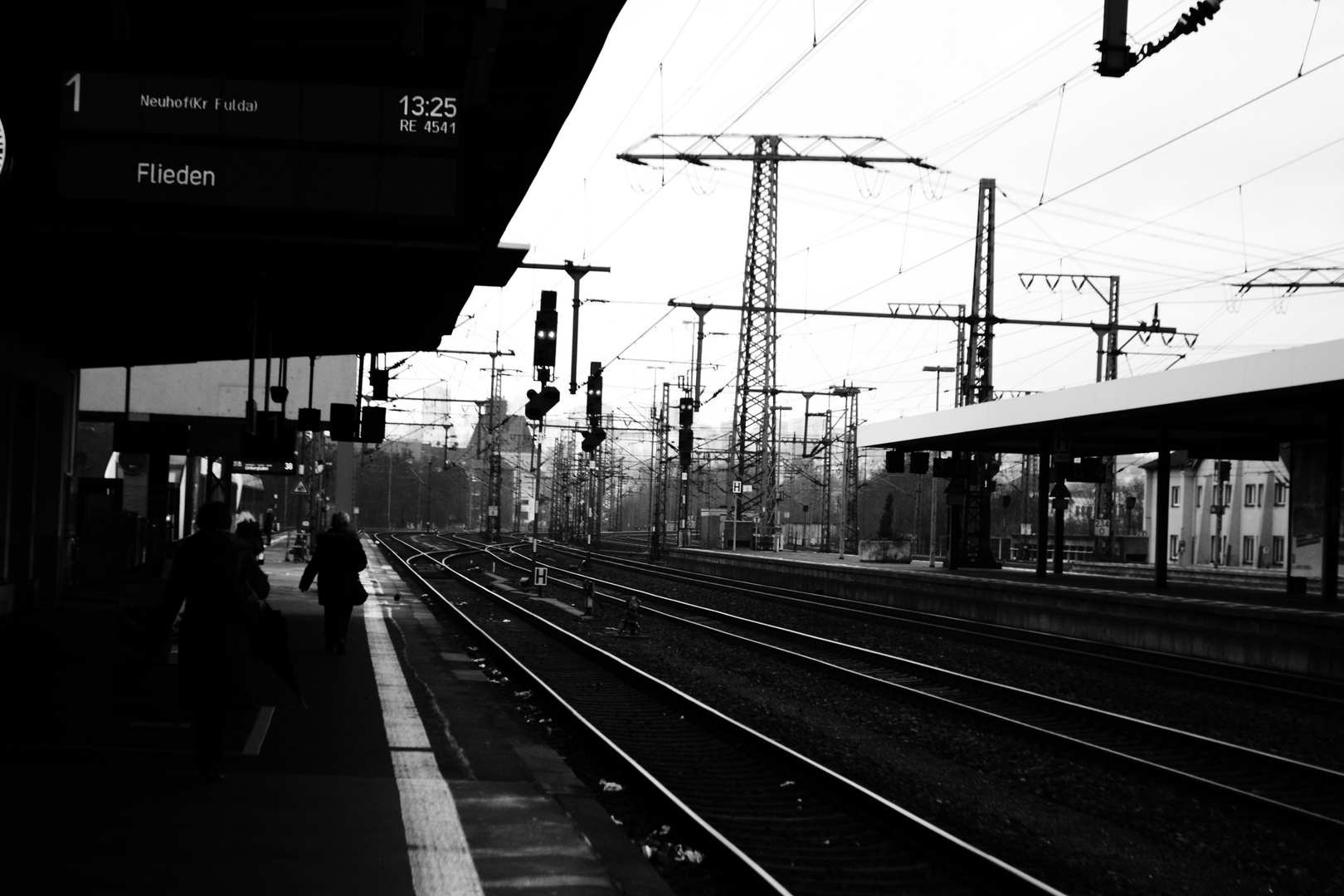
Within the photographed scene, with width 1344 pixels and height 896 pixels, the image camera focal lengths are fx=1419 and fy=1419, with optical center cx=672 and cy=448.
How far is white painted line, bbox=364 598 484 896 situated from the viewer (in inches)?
251

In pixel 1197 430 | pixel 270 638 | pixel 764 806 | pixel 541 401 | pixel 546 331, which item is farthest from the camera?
pixel 1197 430

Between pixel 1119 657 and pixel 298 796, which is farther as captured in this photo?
pixel 1119 657

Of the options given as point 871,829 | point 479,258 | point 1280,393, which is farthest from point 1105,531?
point 871,829

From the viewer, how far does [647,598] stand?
30.6m

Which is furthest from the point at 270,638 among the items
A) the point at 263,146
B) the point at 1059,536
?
the point at 1059,536

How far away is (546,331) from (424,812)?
584 inches

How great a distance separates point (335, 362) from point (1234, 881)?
28.2 m

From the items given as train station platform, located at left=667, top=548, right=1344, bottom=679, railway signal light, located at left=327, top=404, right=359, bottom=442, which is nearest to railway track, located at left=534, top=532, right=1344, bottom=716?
train station platform, located at left=667, top=548, right=1344, bottom=679

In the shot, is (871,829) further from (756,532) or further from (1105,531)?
(1105,531)

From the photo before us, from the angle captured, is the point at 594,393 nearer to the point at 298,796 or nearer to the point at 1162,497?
the point at 1162,497

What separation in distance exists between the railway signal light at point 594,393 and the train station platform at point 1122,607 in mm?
8104

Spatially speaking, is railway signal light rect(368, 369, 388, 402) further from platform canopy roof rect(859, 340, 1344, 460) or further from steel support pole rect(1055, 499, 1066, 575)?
steel support pole rect(1055, 499, 1066, 575)

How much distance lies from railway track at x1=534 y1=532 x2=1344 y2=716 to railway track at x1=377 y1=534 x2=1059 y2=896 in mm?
6835

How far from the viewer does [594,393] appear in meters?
32.9
